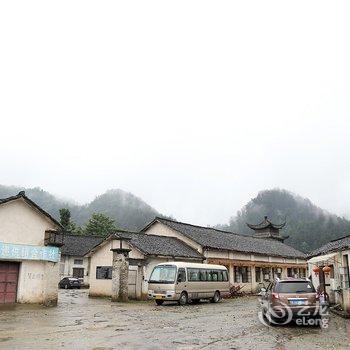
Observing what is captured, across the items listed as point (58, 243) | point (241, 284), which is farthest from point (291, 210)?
point (58, 243)

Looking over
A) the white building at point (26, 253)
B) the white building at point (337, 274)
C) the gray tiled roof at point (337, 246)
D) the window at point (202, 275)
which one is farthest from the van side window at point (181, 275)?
the gray tiled roof at point (337, 246)

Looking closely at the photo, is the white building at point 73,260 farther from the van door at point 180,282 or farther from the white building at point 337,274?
the white building at point 337,274

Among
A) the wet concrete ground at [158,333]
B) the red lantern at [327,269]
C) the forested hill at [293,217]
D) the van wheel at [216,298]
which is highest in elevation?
the forested hill at [293,217]

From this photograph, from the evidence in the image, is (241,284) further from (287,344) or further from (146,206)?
(146,206)

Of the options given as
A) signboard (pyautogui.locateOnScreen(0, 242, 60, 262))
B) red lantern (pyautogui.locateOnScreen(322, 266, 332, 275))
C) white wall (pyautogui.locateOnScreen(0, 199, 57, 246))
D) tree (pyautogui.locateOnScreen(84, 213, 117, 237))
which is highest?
tree (pyautogui.locateOnScreen(84, 213, 117, 237))

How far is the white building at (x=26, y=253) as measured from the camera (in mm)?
19866

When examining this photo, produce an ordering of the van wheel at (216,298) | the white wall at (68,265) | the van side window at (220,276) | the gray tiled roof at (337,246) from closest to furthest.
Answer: the gray tiled roof at (337,246) < the van wheel at (216,298) < the van side window at (220,276) < the white wall at (68,265)

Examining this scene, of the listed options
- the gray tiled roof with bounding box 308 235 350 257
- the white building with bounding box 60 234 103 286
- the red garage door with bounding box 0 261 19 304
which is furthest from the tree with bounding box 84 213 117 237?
the gray tiled roof with bounding box 308 235 350 257

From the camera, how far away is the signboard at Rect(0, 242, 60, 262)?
19484 millimetres

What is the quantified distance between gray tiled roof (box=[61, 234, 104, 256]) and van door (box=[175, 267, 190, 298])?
1192 inches

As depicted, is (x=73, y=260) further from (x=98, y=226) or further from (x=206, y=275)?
(x=206, y=275)

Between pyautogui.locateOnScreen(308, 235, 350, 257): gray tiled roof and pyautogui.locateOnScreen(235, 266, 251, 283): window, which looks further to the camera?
pyautogui.locateOnScreen(235, 266, 251, 283): window

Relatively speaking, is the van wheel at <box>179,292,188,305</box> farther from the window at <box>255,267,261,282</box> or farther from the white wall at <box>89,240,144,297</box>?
the window at <box>255,267,261,282</box>

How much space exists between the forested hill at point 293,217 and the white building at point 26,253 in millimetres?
87538
